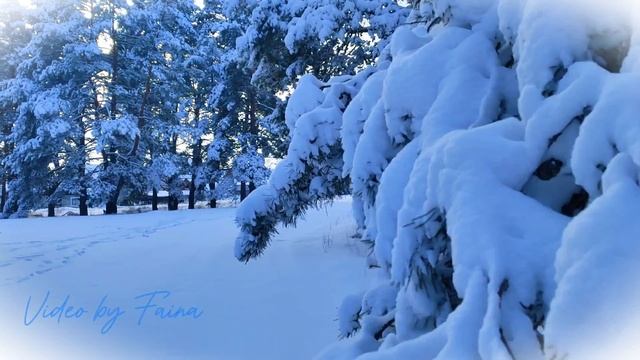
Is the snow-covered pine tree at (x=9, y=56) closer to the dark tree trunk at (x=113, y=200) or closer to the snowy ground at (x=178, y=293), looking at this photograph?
the dark tree trunk at (x=113, y=200)

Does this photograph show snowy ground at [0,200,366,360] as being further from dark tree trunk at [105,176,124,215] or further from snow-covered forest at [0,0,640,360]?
dark tree trunk at [105,176,124,215]

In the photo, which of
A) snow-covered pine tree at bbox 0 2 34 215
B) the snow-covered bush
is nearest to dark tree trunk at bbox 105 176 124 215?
snow-covered pine tree at bbox 0 2 34 215

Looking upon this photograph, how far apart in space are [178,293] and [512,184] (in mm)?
4703

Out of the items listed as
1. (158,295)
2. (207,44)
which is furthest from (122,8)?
(158,295)

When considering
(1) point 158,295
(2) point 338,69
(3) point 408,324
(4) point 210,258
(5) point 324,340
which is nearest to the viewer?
(3) point 408,324

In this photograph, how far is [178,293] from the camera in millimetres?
5648

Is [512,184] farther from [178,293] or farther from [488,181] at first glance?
[178,293]

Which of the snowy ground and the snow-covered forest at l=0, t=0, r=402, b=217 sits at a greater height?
the snow-covered forest at l=0, t=0, r=402, b=217

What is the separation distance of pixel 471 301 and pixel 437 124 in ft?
2.69

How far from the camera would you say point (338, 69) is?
8.29m

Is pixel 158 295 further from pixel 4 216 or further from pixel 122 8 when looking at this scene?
pixel 4 216

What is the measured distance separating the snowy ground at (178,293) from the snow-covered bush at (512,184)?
6.82 feet

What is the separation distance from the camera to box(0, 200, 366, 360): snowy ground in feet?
13.6

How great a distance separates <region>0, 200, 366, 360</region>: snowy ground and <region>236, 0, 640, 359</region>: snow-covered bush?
2.08 m
